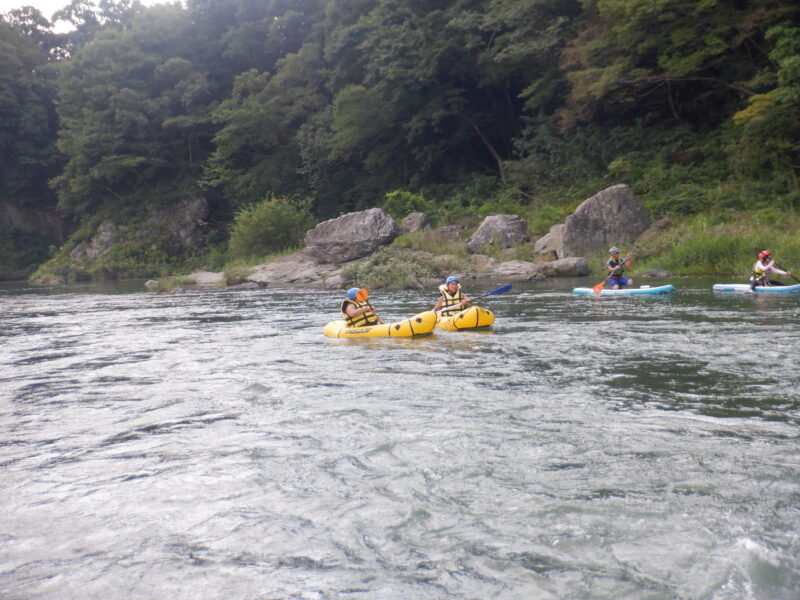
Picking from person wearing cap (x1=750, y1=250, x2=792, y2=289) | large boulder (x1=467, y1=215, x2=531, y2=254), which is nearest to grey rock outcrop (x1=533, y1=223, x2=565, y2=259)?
large boulder (x1=467, y1=215, x2=531, y2=254)

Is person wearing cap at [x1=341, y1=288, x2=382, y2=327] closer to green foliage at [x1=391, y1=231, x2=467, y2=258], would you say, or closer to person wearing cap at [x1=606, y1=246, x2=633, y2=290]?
person wearing cap at [x1=606, y1=246, x2=633, y2=290]

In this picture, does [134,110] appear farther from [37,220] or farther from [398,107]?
[398,107]

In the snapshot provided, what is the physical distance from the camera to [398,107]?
29188 millimetres

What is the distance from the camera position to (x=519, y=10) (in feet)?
80.0

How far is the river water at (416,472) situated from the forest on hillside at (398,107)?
13.7 m

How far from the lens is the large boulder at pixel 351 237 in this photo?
75.4 ft

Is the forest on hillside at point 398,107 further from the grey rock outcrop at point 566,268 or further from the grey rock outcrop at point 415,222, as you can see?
the grey rock outcrop at point 566,268

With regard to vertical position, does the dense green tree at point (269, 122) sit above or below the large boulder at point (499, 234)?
above

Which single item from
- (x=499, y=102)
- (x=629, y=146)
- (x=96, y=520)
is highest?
(x=499, y=102)

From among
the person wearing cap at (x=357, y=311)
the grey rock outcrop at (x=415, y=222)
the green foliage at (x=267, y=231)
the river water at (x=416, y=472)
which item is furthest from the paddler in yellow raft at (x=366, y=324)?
the green foliage at (x=267, y=231)

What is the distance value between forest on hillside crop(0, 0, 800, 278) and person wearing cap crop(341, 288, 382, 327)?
12234 mm

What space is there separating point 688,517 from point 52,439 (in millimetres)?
4476

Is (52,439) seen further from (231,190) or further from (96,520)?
(231,190)

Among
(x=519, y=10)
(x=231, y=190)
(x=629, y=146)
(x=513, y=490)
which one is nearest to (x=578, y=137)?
(x=629, y=146)
